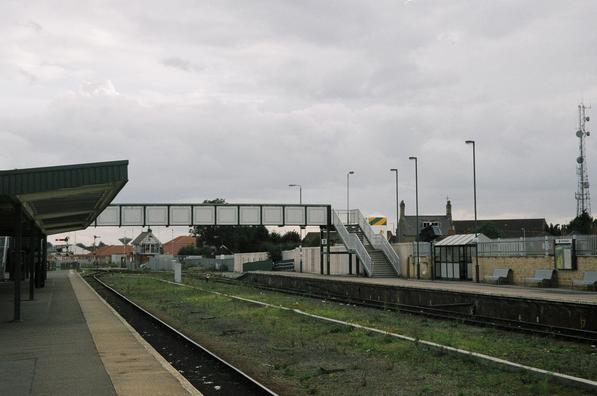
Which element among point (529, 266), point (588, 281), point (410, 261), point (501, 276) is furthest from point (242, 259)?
point (588, 281)

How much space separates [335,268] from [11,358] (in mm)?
44478

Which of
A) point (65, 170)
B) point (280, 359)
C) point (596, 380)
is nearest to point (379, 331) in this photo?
point (280, 359)

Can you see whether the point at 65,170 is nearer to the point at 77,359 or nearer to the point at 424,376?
the point at 77,359

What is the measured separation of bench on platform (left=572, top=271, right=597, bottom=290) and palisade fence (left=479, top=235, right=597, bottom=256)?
3.61ft

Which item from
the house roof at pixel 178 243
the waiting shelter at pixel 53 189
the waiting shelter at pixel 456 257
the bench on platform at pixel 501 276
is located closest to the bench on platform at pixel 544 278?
the bench on platform at pixel 501 276

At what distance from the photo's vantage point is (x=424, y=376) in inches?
446

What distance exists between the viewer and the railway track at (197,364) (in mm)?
10906

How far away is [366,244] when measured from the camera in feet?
180

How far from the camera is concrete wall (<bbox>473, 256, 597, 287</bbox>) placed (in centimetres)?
3112

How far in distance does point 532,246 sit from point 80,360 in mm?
27541

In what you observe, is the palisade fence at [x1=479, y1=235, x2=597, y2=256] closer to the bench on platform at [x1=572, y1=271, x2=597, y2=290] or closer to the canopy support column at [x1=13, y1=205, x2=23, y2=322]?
the bench on platform at [x1=572, y1=271, x2=597, y2=290]

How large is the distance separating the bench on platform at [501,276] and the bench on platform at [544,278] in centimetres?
235

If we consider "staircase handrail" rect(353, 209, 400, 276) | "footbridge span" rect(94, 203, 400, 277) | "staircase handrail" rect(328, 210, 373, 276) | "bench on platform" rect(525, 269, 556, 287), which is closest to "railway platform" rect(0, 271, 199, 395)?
"bench on platform" rect(525, 269, 556, 287)

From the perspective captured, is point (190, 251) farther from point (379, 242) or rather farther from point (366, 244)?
point (379, 242)
